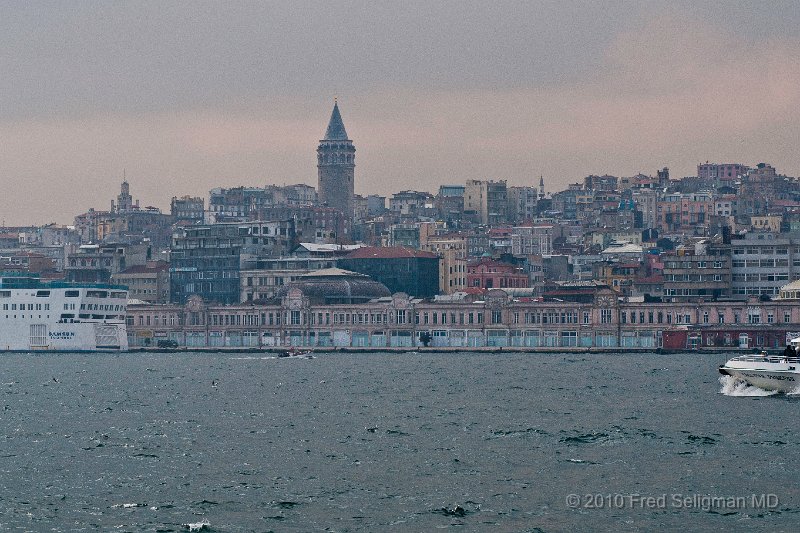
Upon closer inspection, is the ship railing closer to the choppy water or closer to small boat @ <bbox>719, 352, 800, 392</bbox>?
small boat @ <bbox>719, 352, 800, 392</bbox>

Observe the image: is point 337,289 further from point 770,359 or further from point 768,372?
point 768,372

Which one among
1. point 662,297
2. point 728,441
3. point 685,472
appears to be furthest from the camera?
point 662,297

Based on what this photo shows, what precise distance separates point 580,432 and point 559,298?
118359 mm

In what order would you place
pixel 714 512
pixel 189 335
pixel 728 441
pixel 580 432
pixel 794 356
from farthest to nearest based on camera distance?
pixel 189 335 < pixel 794 356 < pixel 580 432 < pixel 728 441 < pixel 714 512

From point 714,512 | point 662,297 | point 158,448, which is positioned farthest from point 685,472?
point 662,297

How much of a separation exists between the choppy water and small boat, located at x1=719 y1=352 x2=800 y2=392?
0.80m

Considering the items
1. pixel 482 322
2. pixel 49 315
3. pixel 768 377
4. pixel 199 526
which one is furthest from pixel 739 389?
pixel 49 315

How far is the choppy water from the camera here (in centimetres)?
4862

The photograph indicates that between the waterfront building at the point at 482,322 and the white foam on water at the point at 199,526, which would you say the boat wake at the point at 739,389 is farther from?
the waterfront building at the point at 482,322

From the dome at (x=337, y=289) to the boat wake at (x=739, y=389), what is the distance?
3940 inches

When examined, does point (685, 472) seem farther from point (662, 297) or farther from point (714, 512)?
point (662, 297)

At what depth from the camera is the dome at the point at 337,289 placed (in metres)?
192

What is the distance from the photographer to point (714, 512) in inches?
1905

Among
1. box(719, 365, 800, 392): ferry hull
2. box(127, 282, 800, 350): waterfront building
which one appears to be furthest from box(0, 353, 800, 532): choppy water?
box(127, 282, 800, 350): waterfront building
